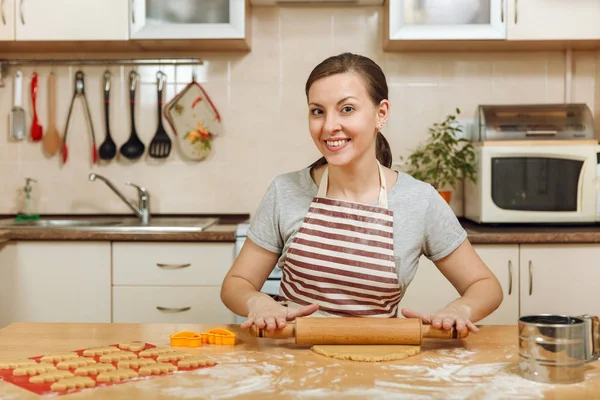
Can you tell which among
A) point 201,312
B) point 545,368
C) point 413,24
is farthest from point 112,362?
point 413,24

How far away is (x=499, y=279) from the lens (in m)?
2.59

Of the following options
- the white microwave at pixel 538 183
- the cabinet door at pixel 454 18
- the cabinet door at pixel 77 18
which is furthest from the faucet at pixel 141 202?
the white microwave at pixel 538 183

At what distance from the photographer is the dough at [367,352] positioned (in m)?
1.23

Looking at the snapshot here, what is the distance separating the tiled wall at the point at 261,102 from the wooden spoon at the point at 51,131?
1.1 inches

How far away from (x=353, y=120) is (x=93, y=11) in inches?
65.2

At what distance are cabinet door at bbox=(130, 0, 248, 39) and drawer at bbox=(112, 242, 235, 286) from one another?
2.65 feet

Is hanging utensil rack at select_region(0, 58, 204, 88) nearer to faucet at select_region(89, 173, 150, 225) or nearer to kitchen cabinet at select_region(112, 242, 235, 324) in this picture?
faucet at select_region(89, 173, 150, 225)

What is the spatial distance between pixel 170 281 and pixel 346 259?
1.19 meters

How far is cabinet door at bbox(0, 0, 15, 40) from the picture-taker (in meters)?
2.84

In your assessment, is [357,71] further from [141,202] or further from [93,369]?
[141,202]

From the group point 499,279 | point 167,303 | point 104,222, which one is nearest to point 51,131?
point 104,222

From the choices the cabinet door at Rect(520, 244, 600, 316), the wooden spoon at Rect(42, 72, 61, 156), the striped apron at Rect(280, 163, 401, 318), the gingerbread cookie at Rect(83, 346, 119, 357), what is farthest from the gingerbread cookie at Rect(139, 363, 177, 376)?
the wooden spoon at Rect(42, 72, 61, 156)

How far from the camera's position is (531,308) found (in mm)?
2611

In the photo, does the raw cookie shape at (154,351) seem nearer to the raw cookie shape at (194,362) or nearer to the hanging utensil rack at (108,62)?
the raw cookie shape at (194,362)
